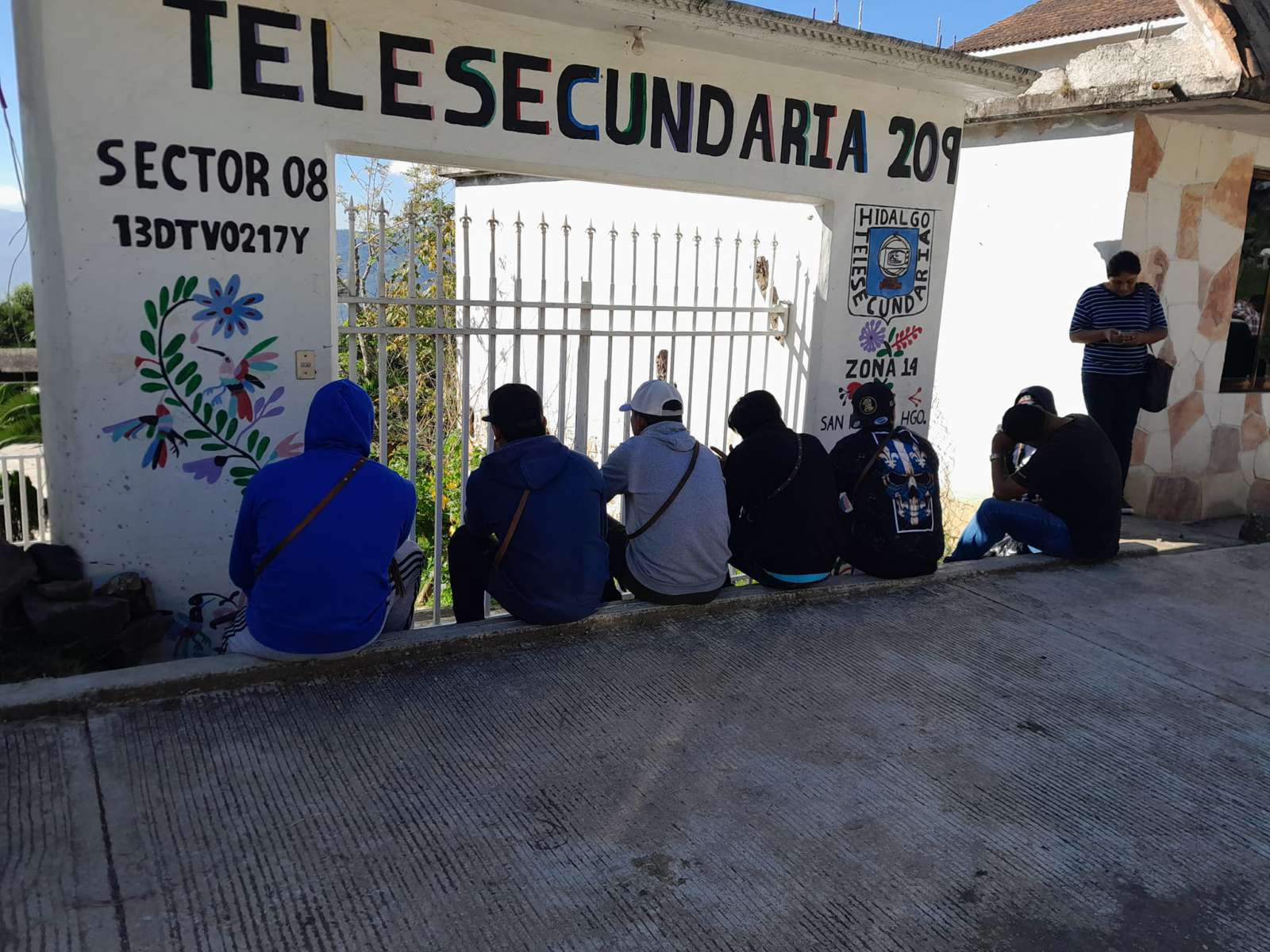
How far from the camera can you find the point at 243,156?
4.02 m

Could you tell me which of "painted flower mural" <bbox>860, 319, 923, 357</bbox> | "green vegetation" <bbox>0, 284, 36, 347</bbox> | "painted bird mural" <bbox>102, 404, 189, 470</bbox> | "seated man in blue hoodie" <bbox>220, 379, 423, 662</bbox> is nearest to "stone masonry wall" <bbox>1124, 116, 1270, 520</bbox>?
"painted flower mural" <bbox>860, 319, 923, 357</bbox>

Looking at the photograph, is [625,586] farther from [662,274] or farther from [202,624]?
[662,274]

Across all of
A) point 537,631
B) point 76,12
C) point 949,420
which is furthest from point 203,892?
point 949,420

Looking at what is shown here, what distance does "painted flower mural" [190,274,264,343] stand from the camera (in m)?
4.04

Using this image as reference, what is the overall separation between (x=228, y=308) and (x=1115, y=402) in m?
5.34

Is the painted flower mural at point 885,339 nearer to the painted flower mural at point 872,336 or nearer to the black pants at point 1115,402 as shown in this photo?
the painted flower mural at point 872,336

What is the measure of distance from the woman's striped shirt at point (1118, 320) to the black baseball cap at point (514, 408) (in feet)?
13.4

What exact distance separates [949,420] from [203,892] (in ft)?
22.5

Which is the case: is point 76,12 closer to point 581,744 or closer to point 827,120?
point 581,744

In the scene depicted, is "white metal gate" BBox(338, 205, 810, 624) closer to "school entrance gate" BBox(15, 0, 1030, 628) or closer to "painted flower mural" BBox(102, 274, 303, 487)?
"school entrance gate" BBox(15, 0, 1030, 628)

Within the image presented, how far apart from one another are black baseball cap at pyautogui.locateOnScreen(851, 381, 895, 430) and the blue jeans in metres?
1.11

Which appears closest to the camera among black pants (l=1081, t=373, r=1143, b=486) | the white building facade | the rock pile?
the rock pile

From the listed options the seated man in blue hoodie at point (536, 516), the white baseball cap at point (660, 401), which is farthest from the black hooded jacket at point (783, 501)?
the seated man in blue hoodie at point (536, 516)

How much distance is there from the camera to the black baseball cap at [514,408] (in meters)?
A: 3.91
